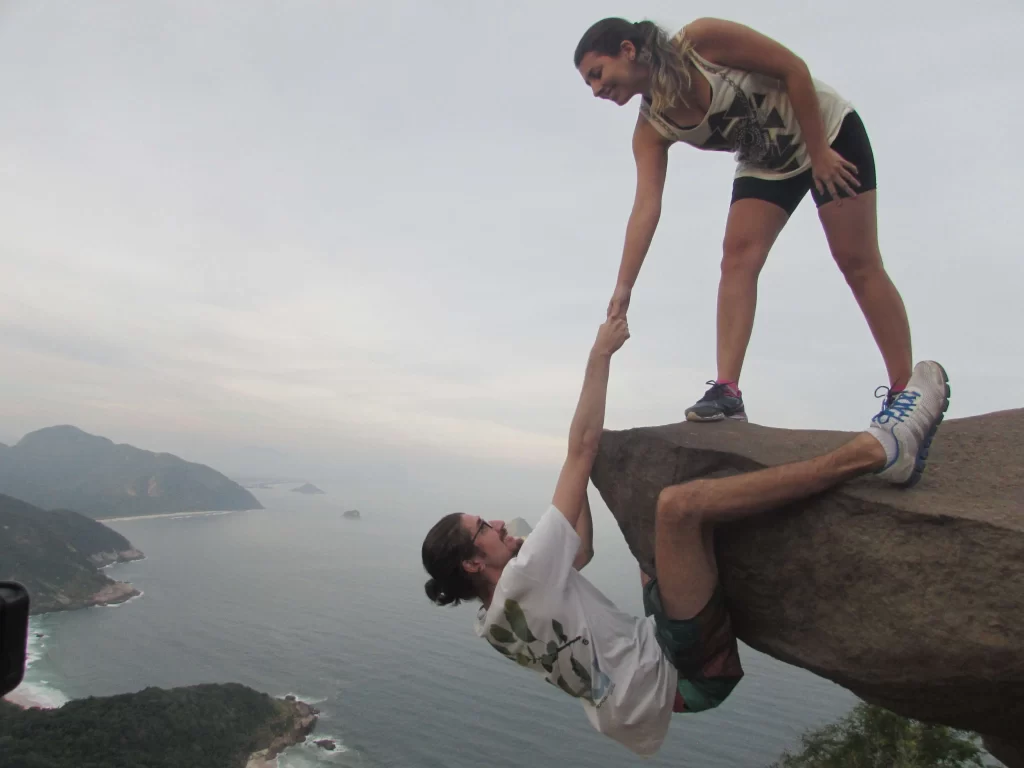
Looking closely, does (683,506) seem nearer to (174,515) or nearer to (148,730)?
(148,730)

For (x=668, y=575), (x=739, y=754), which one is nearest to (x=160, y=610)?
(x=739, y=754)

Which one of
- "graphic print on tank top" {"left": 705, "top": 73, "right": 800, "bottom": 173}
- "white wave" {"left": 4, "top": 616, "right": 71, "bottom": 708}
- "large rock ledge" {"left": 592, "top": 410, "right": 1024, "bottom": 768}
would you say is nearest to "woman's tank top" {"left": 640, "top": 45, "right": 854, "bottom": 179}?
"graphic print on tank top" {"left": 705, "top": 73, "right": 800, "bottom": 173}

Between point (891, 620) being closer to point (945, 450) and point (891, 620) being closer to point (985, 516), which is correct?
point (985, 516)

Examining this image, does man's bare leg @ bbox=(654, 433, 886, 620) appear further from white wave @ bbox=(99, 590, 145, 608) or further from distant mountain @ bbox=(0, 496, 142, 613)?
white wave @ bbox=(99, 590, 145, 608)

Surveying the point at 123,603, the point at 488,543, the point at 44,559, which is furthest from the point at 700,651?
the point at 44,559

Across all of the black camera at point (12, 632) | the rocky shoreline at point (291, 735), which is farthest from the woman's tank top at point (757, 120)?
the rocky shoreline at point (291, 735)

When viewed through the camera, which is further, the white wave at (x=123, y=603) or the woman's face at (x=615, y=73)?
the white wave at (x=123, y=603)

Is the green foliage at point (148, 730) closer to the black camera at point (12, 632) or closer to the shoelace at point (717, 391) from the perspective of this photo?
the shoelace at point (717, 391)
